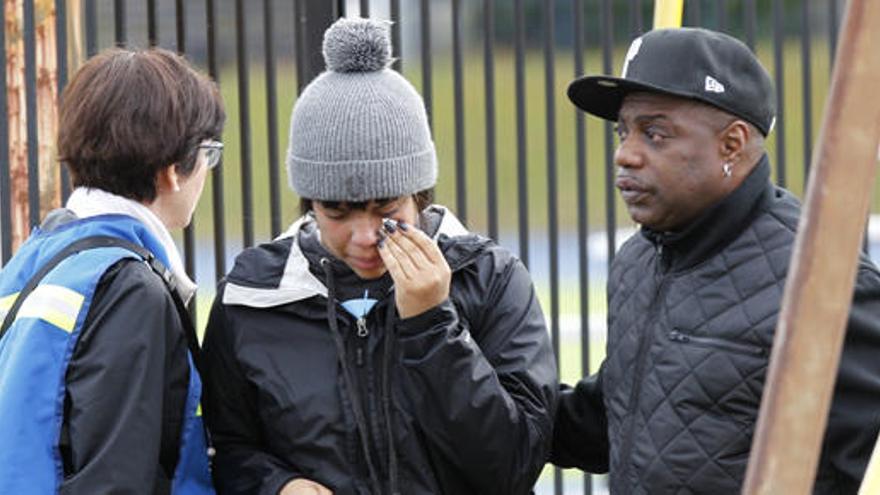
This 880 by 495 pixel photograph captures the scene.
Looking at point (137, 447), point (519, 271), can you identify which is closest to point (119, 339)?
point (137, 447)

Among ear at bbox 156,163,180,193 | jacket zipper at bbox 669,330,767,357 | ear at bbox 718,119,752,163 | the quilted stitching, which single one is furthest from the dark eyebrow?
ear at bbox 156,163,180,193

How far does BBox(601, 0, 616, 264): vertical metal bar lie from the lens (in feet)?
17.6

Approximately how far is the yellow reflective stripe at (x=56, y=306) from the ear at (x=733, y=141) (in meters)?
1.15

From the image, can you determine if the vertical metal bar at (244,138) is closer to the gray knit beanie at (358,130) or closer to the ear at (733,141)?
the gray knit beanie at (358,130)

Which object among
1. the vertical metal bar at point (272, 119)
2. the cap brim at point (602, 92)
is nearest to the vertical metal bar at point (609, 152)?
the vertical metal bar at point (272, 119)

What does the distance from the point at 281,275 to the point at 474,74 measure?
2.27 m

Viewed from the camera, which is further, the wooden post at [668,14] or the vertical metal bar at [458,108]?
the vertical metal bar at [458,108]

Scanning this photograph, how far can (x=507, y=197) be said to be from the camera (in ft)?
18.4

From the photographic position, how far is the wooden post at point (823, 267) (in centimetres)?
172

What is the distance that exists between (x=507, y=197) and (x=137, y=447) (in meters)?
2.73

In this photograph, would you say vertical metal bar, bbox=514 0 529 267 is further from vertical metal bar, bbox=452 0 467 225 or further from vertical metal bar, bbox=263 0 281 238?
vertical metal bar, bbox=263 0 281 238

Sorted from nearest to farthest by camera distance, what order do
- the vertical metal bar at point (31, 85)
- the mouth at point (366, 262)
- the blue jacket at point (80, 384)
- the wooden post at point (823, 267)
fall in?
the wooden post at point (823, 267) < the blue jacket at point (80, 384) < the mouth at point (366, 262) < the vertical metal bar at point (31, 85)

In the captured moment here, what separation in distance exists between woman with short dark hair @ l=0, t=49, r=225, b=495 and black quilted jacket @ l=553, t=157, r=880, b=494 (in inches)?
32.1

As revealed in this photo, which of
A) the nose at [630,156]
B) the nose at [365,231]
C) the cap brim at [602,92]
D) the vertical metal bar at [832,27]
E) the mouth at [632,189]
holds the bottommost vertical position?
the nose at [365,231]
